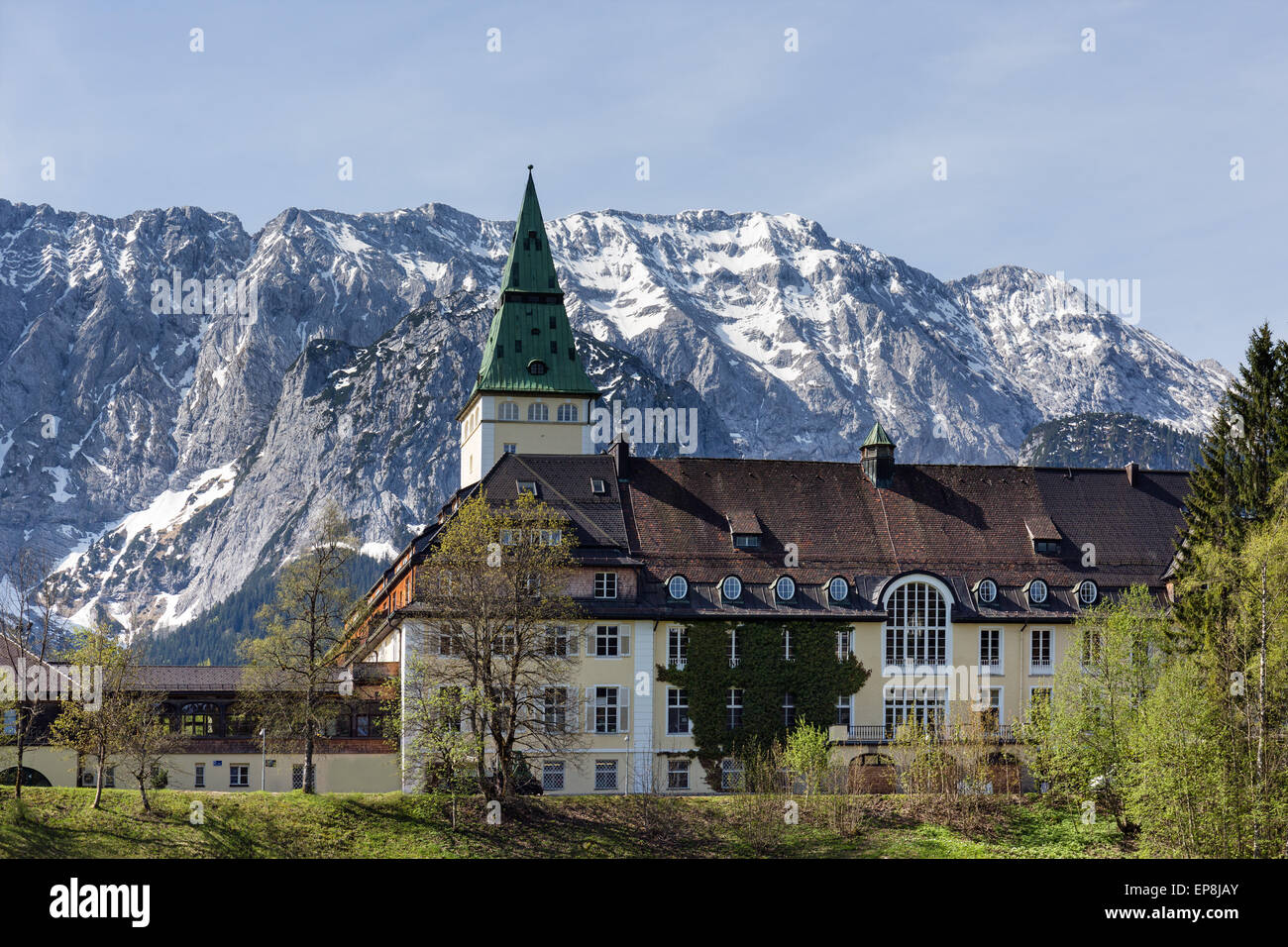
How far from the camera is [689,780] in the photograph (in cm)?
7400

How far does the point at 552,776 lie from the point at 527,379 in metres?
49.4

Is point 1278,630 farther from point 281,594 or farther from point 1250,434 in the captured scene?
point 281,594

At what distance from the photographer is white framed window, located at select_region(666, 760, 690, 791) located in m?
73.9

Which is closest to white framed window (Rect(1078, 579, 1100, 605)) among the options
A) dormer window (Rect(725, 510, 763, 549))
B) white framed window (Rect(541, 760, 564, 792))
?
dormer window (Rect(725, 510, 763, 549))

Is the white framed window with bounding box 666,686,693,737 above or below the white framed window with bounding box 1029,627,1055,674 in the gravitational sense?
below

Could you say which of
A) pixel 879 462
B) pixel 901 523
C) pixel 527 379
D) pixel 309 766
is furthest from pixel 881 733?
pixel 527 379

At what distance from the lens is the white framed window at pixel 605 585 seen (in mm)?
75812

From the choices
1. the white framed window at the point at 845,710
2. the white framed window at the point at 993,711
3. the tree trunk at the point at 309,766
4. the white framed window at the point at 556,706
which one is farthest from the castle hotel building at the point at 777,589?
the tree trunk at the point at 309,766

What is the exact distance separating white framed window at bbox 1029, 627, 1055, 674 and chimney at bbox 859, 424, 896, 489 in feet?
38.3

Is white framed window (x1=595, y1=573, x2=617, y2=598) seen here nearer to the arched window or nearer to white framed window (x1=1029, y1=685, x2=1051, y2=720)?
the arched window

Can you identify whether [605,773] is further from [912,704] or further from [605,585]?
[912,704]

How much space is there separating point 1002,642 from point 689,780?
17545 millimetres

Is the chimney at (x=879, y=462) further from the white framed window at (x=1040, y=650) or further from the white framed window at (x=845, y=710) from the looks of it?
the white framed window at (x=845, y=710)

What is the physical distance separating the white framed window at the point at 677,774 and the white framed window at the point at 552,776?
5065mm
